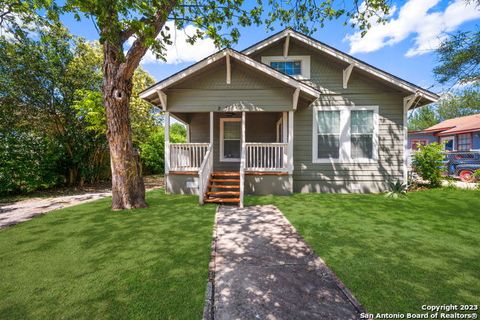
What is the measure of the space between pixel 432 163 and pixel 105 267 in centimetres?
1060

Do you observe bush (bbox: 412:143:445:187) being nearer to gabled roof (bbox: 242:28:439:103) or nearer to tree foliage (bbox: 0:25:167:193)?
gabled roof (bbox: 242:28:439:103)

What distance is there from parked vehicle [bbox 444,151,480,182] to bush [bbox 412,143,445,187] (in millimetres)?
3843

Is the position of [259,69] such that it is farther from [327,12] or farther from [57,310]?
[57,310]

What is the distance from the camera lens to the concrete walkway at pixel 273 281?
75.4 inches

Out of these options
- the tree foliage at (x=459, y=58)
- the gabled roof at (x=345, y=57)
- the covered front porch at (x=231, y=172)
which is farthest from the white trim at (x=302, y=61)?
the tree foliage at (x=459, y=58)

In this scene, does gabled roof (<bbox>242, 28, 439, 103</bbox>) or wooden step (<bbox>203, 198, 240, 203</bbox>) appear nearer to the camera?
wooden step (<bbox>203, 198, 240, 203</bbox>)

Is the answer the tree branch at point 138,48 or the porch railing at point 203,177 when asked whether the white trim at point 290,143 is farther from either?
the tree branch at point 138,48

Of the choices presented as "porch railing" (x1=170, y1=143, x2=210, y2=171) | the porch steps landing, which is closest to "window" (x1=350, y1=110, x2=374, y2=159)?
the porch steps landing

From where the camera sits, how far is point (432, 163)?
7.99m

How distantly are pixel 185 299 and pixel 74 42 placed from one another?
12.1 m

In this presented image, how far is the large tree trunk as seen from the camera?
16.5ft

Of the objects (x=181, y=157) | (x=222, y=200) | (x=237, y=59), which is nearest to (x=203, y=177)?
(x=222, y=200)

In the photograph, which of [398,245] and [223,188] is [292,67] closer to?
[223,188]

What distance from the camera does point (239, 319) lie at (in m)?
1.82
